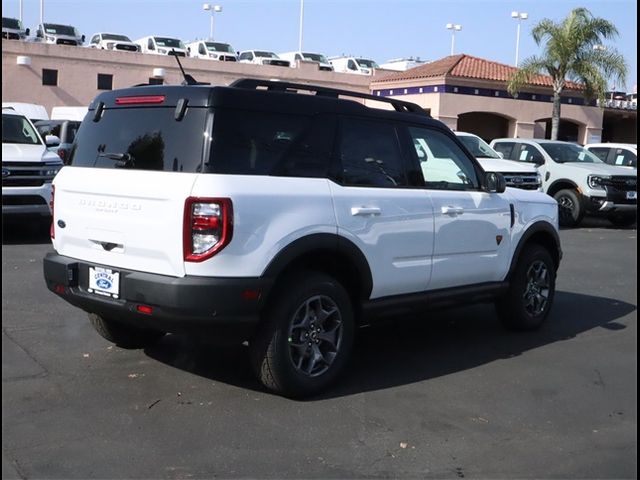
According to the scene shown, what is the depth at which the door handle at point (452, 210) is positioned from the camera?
5887 millimetres

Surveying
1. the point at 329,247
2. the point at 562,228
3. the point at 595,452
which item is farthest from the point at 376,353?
the point at 562,228

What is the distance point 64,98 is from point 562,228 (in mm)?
29082

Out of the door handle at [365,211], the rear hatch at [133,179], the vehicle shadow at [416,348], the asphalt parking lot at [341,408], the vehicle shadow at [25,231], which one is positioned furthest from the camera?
the vehicle shadow at [25,231]

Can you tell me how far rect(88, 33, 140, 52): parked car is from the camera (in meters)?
41.3

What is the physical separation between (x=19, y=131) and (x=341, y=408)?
31.8ft

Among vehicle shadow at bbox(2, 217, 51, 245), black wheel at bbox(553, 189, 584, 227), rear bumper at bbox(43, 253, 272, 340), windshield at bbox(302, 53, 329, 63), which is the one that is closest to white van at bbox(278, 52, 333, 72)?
windshield at bbox(302, 53, 329, 63)

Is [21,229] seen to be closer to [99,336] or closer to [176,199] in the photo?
[99,336]

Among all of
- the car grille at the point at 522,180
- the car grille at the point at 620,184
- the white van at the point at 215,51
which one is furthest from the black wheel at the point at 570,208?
the white van at the point at 215,51

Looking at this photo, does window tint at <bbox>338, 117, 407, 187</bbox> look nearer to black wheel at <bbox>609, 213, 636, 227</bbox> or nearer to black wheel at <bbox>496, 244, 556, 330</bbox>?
black wheel at <bbox>496, 244, 556, 330</bbox>

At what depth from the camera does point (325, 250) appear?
502cm

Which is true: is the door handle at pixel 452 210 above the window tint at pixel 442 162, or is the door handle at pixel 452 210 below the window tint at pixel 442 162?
below

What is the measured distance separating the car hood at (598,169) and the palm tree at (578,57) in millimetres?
11644

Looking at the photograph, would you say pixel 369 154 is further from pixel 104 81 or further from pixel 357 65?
pixel 357 65

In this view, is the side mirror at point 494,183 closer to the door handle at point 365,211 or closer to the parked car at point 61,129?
the door handle at point 365,211
